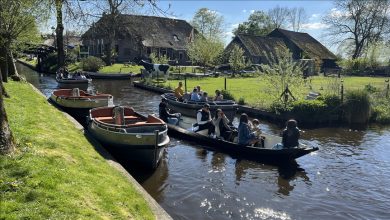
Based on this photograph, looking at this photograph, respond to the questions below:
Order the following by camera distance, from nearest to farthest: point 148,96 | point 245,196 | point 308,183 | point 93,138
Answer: point 245,196, point 308,183, point 93,138, point 148,96

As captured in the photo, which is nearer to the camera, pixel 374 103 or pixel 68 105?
pixel 68 105

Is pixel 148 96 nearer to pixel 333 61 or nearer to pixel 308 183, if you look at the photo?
pixel 308 183

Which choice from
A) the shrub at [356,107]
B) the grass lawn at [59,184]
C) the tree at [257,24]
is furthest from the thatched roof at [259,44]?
the grass lawn at [59,184]

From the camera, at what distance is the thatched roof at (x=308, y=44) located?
59981mm

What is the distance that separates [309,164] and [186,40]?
5578cm

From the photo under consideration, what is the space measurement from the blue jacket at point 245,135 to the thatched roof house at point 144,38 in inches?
1804

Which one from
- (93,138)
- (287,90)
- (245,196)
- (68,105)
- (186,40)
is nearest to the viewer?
(245,196)

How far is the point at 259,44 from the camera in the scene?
57406 mm

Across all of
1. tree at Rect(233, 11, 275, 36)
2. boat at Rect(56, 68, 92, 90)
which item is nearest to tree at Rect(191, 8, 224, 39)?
tree at Rect(233, 11, 275, 36)

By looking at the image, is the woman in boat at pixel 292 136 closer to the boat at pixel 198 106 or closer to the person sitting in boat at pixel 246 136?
the person sitting in boat at pixel 246 136

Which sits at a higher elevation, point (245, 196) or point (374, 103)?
point (374, 103)

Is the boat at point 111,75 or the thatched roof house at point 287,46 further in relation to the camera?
the thatched roof house at point 287,46

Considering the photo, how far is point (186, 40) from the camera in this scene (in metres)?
67.1

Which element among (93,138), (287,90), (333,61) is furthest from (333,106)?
(333,61)
